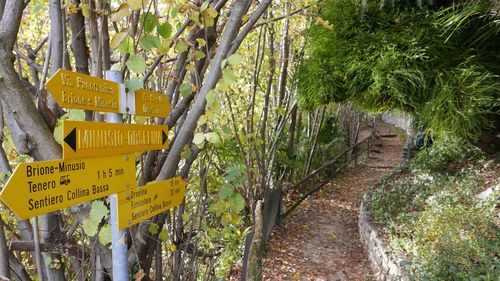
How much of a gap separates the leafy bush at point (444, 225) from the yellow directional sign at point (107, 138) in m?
2.45

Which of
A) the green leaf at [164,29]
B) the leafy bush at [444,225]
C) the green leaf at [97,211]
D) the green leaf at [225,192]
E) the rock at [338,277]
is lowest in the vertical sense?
the rock at [338,277]

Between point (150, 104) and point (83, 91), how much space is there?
33cm

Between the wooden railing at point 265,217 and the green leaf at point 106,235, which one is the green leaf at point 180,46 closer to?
the green leaf at point 106,235

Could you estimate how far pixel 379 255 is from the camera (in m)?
4.55

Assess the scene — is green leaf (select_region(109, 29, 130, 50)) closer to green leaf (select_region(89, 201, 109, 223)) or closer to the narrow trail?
green leaf (select_region(89, 201, 109, 223))

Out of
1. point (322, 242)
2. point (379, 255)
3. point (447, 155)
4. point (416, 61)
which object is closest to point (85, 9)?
point (416, 61)

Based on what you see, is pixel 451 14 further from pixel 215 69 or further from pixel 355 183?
pixel 355 183

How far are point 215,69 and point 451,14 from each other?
2423 millimetres

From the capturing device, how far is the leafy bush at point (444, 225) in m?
3.03

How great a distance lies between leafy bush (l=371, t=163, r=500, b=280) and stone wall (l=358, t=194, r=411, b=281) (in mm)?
139

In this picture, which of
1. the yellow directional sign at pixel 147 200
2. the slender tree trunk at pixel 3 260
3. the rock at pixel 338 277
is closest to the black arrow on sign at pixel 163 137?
the yellow directional sign at pixel 147 200

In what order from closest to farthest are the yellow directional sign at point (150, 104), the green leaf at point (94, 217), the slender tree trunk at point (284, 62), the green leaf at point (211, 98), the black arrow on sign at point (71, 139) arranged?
the black arrow on sign at point (71, 139) → the green leaf at point (94, 217) → the green leaf at point (211, 98) → the yellow directional sign at point (150, 104) → the slender tree trunk at point (284, 62)

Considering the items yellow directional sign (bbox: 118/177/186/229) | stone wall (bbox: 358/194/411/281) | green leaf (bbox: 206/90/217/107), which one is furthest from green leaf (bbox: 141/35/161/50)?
stone wall (bbox: 358/194/411/281)

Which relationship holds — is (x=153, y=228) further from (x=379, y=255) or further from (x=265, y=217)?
(x=265, y=217)
